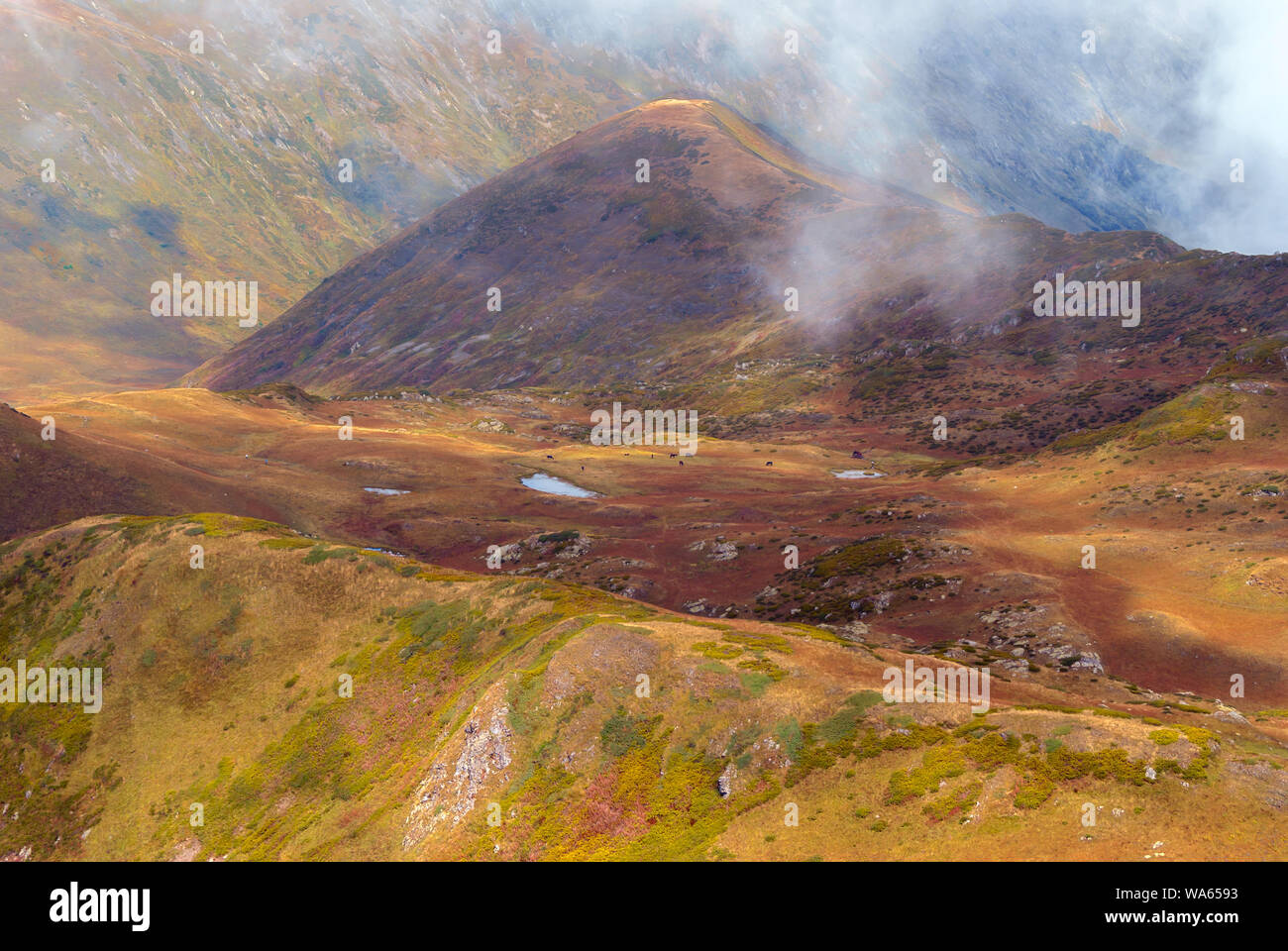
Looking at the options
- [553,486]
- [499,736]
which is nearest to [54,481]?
[553,486]

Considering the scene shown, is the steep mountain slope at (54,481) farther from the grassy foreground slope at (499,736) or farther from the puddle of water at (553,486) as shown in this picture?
the puddle of water at (553,486)

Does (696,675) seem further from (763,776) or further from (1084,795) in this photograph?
(1084,795)

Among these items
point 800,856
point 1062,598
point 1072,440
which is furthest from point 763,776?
point 1072,440

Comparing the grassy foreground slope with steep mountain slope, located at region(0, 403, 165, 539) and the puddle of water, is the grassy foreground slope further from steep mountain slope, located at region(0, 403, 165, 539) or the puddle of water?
the puddle of water

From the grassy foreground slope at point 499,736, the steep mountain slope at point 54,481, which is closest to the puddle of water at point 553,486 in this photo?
the steep mountain slope at point 54,481

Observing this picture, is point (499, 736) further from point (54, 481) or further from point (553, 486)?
point (553, 486)

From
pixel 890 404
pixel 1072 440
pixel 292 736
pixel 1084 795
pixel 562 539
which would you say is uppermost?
pixel 890 404
